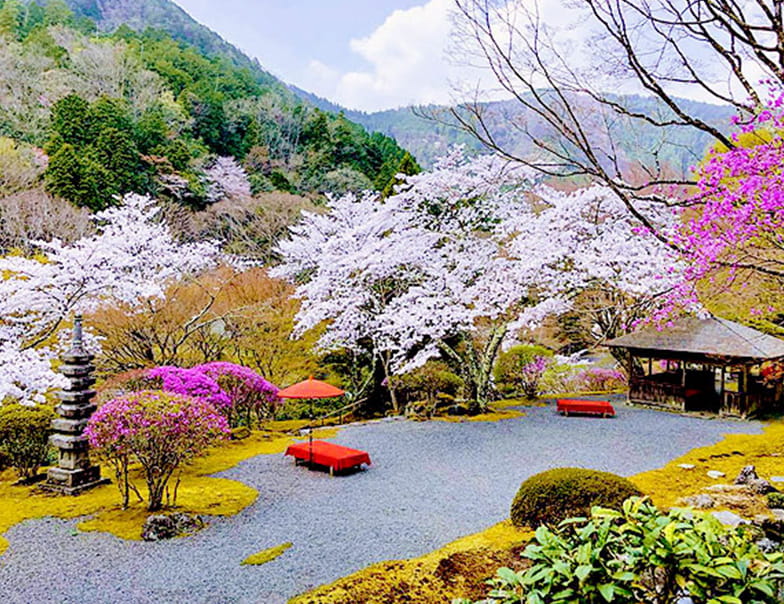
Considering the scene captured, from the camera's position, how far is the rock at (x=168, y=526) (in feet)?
19.8

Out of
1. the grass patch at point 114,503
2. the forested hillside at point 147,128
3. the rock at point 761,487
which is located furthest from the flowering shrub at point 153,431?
the forested hillside at point 147,128

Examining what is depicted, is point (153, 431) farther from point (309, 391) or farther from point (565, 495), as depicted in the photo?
point (565, 495)

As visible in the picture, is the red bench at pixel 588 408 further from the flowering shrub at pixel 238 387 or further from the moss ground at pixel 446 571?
the flowering shrub at pixel 238 387

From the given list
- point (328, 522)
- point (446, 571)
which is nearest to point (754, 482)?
point (446, 571)

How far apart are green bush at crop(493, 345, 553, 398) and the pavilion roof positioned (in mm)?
2030

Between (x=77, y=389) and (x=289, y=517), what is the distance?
3.52m

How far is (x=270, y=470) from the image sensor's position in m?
8.84

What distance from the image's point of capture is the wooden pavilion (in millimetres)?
12492

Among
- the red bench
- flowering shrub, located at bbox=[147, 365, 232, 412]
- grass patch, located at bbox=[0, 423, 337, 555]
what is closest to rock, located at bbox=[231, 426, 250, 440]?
flowering shrub, located at bbox=[147, 365, 232, 412]

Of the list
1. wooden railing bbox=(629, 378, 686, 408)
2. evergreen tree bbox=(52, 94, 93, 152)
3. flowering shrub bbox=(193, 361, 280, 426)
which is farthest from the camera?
evergreen tree bbox=(52, 94, 93, 152)

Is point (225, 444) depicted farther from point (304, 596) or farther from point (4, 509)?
point (304, 596)

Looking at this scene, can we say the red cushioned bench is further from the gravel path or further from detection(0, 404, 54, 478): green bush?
detection(0, 404, 54, 478): green bush

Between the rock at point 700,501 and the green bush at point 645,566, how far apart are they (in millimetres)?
3741

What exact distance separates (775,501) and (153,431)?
670 cm
